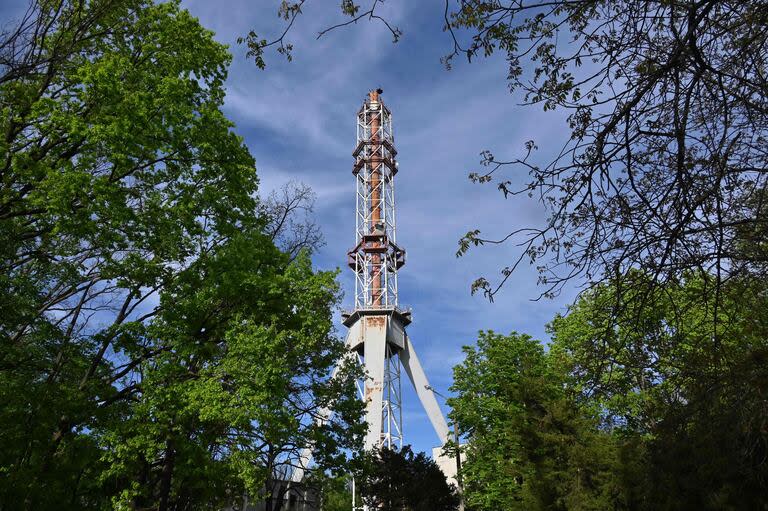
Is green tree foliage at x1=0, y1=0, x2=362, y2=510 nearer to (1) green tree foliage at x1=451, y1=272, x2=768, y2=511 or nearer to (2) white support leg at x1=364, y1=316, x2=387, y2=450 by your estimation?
(1) green tree foliage at x1=451, y1=272, x2=768, y2=511

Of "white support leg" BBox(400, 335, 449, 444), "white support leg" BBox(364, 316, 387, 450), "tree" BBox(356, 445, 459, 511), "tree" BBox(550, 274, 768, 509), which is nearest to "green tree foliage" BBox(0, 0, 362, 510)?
"tree" BBox(550, 274, 768, 509)

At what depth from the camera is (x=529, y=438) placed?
52.4 feet

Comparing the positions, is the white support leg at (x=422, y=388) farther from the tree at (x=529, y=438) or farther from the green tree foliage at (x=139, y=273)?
the green tree foliage at (x=139, y=273)

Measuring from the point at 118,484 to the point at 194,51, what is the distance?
9599 millimetres

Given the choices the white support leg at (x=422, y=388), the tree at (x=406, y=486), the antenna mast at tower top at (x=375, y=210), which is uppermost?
the antenna mast at tower top at (x=375, y=210)

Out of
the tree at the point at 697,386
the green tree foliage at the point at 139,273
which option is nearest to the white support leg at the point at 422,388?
the green tree foliage at the point at 139,273

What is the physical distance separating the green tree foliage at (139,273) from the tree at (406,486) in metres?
9.01

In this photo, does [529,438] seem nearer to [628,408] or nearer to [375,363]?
[628,408]

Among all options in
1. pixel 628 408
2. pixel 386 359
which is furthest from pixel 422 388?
pixel 628 408

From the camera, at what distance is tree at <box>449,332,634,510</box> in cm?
1417

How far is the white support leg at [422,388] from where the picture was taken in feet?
103

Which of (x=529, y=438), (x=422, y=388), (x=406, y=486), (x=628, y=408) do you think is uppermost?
(x=422, y=388)

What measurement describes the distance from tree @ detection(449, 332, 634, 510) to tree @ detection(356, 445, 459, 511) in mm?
1268

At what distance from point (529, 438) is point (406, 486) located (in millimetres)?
6618
